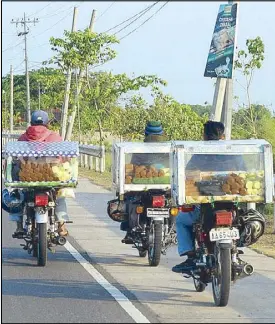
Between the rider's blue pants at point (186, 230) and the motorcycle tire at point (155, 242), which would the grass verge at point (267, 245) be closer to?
the motorcycle tire at point (155, 242)

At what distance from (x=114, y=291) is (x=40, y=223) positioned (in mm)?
2046

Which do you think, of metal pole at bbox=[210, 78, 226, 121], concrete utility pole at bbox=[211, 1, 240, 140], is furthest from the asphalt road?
metal pole at bbox=[210, 78, 226, 121]

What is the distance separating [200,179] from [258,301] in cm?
150

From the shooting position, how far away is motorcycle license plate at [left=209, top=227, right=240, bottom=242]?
29.0 feet

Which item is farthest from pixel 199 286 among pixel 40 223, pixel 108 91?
pixel 108 91

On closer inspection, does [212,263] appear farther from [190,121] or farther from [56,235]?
[190,121]

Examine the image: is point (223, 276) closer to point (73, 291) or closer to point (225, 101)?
point (73, 291)

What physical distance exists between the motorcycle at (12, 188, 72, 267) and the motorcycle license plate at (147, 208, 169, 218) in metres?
A: 1.35

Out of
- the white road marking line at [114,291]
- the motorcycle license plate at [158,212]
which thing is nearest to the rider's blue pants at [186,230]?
the white road marking line at [114,291]

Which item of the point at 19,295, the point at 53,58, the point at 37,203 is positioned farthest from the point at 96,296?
the point at 53,58

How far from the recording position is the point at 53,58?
37.2m

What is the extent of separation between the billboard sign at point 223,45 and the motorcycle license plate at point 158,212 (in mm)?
4419

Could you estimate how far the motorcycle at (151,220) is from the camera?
1149 cm

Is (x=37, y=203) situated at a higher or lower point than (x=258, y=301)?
higher
